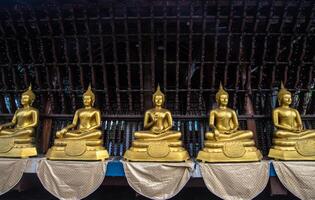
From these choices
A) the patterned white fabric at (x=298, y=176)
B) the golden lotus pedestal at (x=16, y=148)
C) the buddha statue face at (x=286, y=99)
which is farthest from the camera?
the buddha statue face at (x=286, y=99)

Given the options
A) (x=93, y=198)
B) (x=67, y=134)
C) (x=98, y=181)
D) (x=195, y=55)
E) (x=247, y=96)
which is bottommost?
(x=93, y=198)

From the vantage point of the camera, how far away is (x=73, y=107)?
20.1 ft

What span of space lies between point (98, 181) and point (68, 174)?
0.54m

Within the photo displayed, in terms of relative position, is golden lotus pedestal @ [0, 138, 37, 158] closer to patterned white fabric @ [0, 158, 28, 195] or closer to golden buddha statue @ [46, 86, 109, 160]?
patterned white fabric @ [0, 158, 28, 195]

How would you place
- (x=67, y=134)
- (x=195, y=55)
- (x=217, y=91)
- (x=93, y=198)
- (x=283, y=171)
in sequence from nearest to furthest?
1. (x=283, y=171)
2. (x=67, y=134)
3. (x=93, y=198)
4. (x=217, y=91)
5. (x=195, y=55)

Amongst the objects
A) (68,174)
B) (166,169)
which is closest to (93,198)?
(68,174)

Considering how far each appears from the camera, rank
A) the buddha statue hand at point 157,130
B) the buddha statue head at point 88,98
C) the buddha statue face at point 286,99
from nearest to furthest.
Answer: the buddha statue hand at point 157,130
the buddha statue face at point 286,99
the buddha statue head at point 88,98

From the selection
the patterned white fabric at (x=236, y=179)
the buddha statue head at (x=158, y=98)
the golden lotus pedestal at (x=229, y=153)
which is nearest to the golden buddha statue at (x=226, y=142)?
the golden lotus pedestal at (x=229, y=153)

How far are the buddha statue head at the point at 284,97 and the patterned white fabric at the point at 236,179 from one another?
1.56 metres

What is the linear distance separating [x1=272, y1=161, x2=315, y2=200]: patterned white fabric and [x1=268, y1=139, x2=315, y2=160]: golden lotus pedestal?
103mm

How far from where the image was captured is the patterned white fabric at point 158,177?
4.62 metres

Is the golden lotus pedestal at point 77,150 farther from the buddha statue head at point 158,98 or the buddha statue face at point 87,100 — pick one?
the buddha statue head at point 158,98

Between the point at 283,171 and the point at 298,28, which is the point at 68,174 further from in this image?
the point at 298,28

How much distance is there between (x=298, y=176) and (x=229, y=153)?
3.73 feet
